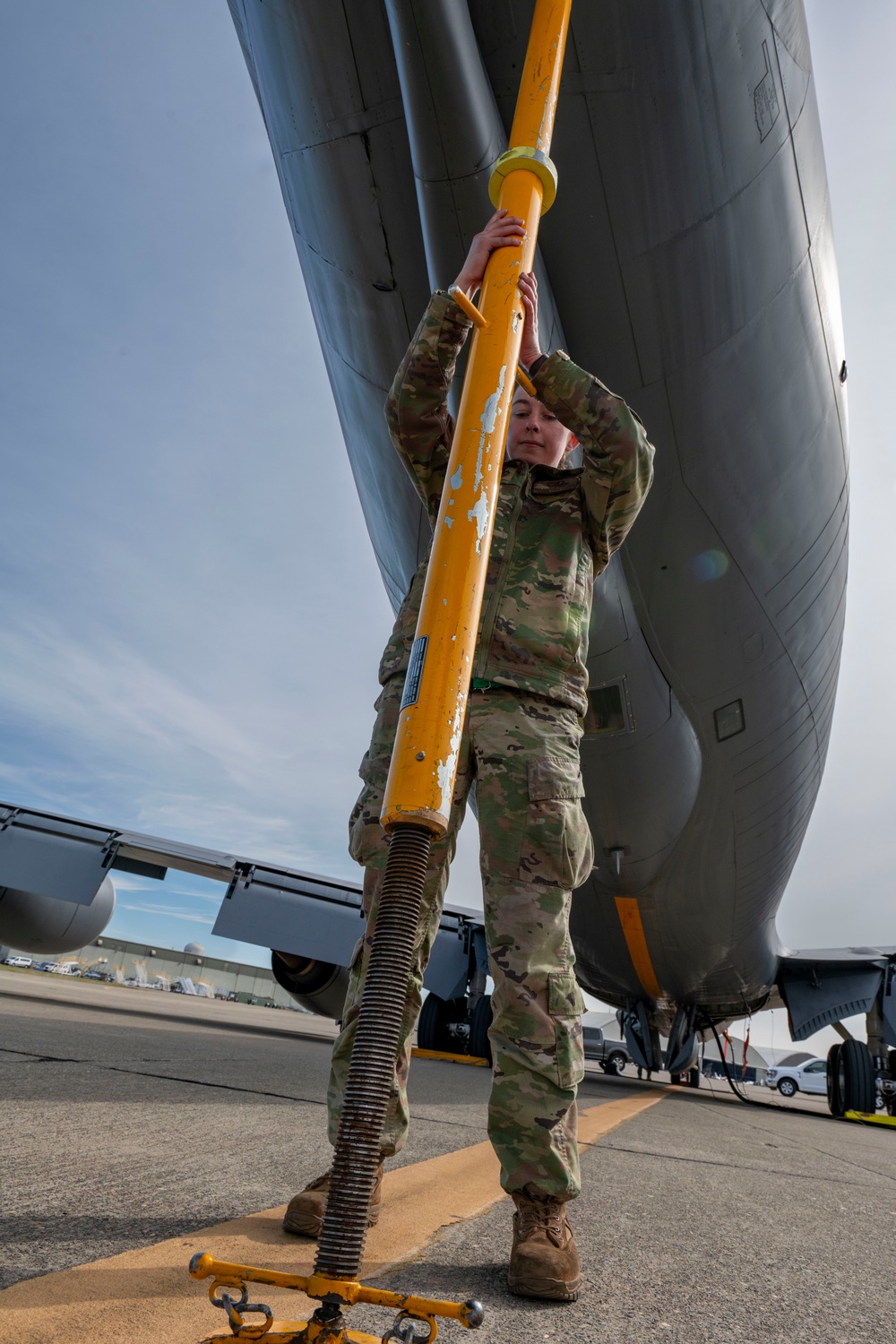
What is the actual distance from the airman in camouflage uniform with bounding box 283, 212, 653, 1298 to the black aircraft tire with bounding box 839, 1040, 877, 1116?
415 inches

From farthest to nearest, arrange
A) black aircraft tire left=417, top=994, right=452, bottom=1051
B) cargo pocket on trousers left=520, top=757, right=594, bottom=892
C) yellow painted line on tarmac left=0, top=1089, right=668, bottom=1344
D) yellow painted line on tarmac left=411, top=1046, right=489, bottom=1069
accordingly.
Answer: black aircraft tire left=417, top=994, right=452, bottom=1051 < yellow painted line on tarmac left=411, top=1046, right=489, bottom=1069 < cargo pocket on trousers left=520, top=757, right=594, bottom=892 < yellow painted line on tarmac left=0, top=1089, right=668, bottom=1344

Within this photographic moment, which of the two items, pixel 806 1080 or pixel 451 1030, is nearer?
pixel 451 1030

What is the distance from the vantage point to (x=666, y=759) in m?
5.33

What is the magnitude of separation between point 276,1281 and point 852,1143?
6340 mm

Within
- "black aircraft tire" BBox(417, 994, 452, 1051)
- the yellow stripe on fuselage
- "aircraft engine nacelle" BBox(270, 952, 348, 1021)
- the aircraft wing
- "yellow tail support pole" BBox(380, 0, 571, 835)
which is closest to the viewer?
"yellow tail support pole" BBox(380, 0, 571, 835)

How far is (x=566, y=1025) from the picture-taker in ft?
5.50

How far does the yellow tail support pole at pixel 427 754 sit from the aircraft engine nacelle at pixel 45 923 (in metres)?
8.52

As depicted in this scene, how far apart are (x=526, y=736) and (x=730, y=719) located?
12.6ft

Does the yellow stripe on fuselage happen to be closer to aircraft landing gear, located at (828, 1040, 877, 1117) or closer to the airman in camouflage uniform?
aircraft landing gear, located at (828, 1040, 877, 1117)

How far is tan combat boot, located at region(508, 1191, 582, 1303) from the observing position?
128 cm

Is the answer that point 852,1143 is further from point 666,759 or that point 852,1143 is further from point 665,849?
point 666,759

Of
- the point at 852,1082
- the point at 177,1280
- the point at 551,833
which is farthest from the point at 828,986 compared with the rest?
the point at 177,1280

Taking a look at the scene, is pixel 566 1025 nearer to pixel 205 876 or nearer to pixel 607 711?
pixel 607 711

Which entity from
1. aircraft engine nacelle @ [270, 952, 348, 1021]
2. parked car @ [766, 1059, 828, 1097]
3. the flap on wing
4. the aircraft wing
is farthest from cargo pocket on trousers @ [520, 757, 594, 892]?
parked car @ [766, 1059, 828, 1097]
